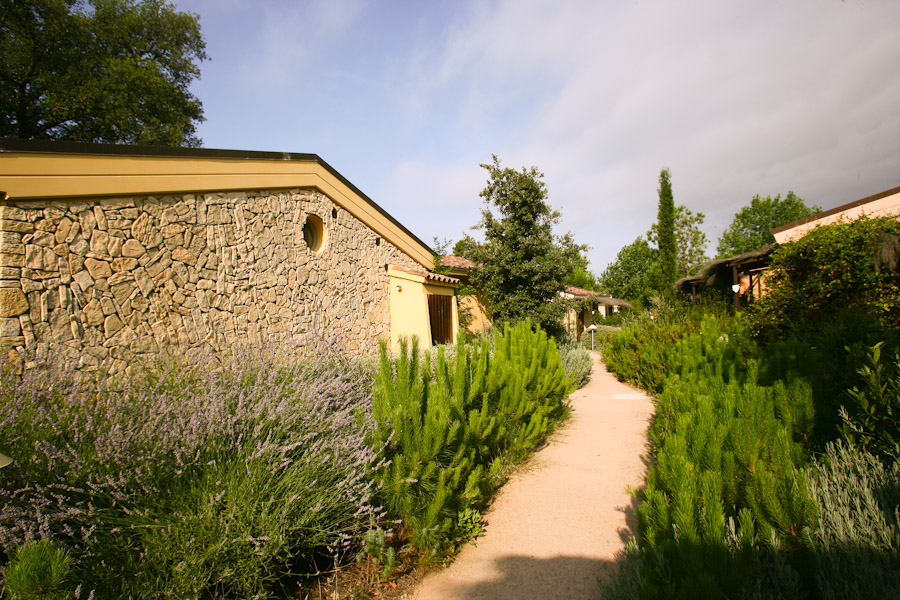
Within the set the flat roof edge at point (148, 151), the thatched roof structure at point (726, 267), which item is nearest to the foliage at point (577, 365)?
the thatched roof structure at point (726, 267)

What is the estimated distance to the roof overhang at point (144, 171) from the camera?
4887 millimetres

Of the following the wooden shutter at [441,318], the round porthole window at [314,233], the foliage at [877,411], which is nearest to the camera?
the foliage at [877,411]

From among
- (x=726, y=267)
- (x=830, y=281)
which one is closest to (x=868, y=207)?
(x=726, y=267)

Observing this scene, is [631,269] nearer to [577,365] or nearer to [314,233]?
[577,365]

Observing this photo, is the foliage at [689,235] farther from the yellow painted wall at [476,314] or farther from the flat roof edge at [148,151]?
the flat roof edge at [148,151]

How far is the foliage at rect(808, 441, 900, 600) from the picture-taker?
1.69 m

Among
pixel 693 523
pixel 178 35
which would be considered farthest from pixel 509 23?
pixel 178 35

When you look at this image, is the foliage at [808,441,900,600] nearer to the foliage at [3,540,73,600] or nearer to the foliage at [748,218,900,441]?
the foliage at [748,218,900,441]

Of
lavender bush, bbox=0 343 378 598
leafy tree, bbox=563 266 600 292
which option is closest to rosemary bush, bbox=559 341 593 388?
lavender bush, bbox=0 343 378 598

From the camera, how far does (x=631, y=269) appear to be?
39906 mm

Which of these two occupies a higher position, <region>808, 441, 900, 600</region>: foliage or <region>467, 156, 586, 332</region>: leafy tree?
<region>467, 156, 586, 332</region>: leafy tree

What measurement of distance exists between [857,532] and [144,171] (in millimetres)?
8202

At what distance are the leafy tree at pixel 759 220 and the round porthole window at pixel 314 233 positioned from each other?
1890 inches

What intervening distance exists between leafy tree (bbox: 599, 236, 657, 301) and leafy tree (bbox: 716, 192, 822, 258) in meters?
12.3
